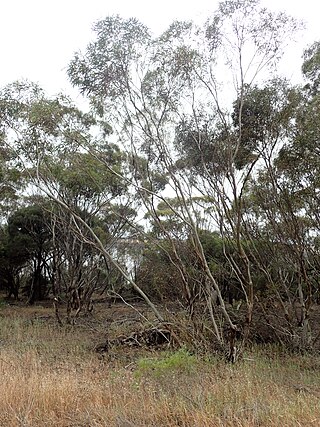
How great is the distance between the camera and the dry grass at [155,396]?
13.8 ft

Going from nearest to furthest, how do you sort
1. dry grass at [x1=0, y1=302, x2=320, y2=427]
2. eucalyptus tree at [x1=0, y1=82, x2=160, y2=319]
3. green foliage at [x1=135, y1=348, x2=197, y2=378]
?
dry grass at [x1=0, y1=302, x2=320, y2=427], green foliage at [x1=135, y1=348, x2=197, y2=378], eucalyptus tree at [x1=0, y1=82, x2=160, y2=319]

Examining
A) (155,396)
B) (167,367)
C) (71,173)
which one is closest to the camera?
(155,396)

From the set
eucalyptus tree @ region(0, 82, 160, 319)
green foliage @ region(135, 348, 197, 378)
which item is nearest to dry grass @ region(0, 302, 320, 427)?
green foliage @ region(135, 348, 197, 378)

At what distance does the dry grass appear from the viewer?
4203 mm

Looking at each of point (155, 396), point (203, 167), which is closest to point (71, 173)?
point (203, 167)

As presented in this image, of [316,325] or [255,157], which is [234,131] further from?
[316,325]

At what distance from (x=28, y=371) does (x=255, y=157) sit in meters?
7.78

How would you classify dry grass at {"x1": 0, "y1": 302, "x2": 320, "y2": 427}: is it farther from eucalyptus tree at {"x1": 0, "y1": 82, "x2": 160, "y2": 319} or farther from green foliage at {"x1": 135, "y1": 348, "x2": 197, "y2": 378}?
eucalyptus tree at {"x1": 0, "y1": 82, "x2": 160, "y2": 319}

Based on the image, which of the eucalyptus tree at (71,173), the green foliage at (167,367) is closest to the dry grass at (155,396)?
the green foliage at (167,367)

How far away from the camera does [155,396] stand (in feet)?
16.3

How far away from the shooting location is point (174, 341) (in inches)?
386

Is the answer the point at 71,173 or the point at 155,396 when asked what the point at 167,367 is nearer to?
the point at 155,396

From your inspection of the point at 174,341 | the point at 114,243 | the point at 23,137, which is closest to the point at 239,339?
the point at 174,341

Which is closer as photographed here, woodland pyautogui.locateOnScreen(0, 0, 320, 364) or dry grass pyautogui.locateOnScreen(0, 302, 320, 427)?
dry grass pyautogui.locateOnScreen(0, 302, 320, 427)
